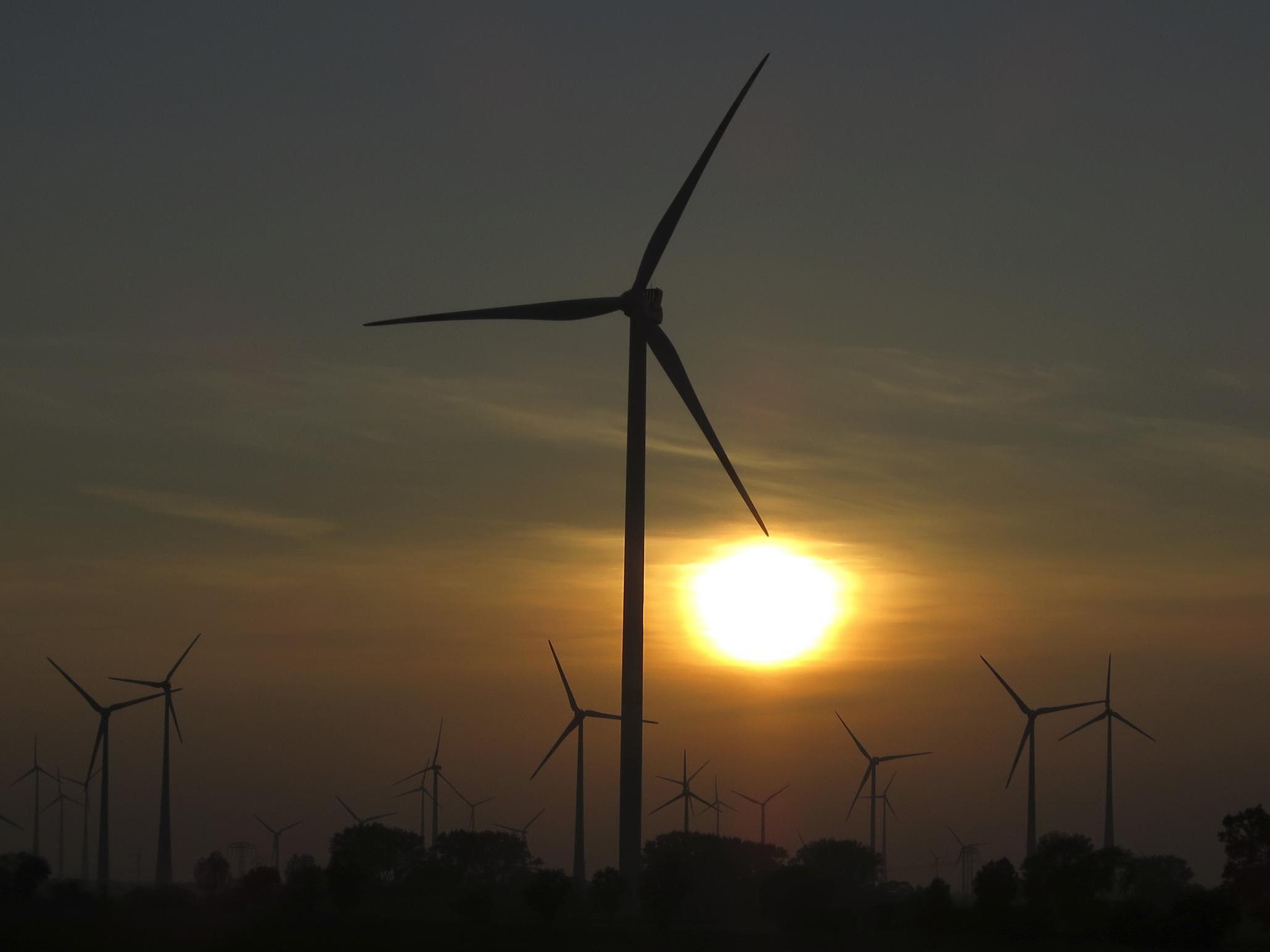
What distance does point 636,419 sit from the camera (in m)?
104

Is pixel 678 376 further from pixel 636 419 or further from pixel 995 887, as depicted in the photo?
pixel 995 887

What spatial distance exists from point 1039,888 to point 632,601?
57913mm

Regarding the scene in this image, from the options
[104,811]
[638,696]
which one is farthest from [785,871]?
[104,811]

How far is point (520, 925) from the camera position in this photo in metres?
137

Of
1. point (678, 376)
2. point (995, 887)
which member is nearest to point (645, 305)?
point (678, 376)

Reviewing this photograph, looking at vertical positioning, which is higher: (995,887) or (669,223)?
(669,223)

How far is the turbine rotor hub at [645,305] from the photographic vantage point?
358 ft

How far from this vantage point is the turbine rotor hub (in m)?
109

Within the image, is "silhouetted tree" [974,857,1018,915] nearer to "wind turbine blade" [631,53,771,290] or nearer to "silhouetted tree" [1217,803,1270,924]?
"silhouetted tree" [1217,803,1270,924]

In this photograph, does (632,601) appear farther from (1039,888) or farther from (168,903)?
(168,903)

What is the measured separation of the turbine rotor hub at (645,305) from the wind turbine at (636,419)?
40 millimetres

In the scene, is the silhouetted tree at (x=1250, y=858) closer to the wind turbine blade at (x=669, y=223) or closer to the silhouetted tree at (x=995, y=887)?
the silhouetted tree at (x=995, y=887)

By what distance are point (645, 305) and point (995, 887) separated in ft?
185

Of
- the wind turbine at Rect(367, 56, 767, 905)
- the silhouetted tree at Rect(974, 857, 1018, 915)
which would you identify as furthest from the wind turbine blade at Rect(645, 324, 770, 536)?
the silhouetted tree at Rect(974, 857, 1018, 915)
